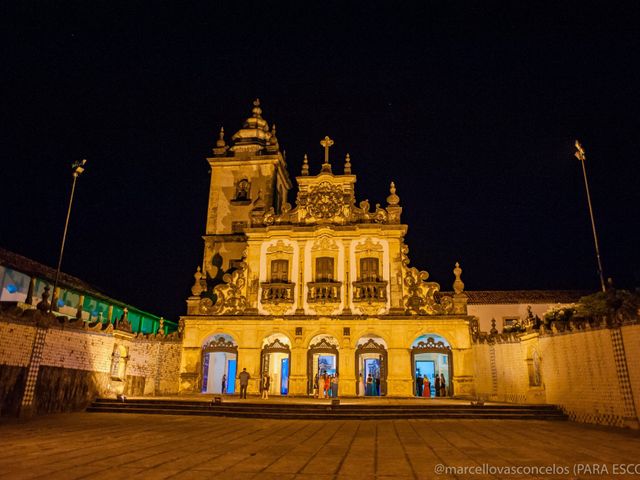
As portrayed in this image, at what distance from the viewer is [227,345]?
26.7 m

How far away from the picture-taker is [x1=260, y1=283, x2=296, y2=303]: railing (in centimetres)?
2658

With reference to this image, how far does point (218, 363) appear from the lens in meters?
30.0

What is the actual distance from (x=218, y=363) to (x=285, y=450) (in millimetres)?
22413

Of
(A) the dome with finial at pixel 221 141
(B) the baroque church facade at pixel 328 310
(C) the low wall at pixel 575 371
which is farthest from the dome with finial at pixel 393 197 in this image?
(A) the dome with finial at pixel 221 141

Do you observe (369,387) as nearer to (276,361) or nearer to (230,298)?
(276,361)

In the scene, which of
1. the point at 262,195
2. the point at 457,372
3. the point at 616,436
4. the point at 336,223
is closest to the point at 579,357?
the point at 616,436

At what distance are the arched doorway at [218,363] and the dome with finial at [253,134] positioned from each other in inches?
592

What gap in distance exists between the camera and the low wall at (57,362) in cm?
1457

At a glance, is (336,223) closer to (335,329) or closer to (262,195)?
(335,329)

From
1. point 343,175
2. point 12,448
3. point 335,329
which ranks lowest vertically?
point 12,448

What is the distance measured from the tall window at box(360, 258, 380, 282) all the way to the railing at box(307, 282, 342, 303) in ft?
4.91

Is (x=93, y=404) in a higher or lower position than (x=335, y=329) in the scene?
lower

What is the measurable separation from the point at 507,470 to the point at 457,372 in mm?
18953

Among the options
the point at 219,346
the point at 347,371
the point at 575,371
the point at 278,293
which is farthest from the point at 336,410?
the point at 219,346
